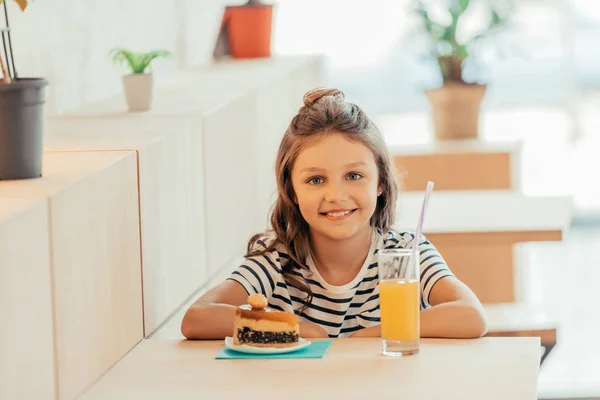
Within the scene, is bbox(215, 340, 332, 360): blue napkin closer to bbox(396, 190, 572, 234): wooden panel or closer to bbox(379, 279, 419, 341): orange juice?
bbox(379, 279, 419, 341): orange juice

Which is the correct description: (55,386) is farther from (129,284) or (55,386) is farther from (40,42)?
(40,42)

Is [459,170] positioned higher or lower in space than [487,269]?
higher

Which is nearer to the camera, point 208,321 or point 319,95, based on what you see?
point 208,321

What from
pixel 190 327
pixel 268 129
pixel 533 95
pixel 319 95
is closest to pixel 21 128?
pixel 190 327

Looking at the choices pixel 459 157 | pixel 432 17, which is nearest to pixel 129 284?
pixel 459 157

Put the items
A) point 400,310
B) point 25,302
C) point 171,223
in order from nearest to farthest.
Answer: point 25,302
point 400,310
point 171,223

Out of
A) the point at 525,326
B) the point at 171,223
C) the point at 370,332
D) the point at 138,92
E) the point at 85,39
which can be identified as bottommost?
the point at 525,326

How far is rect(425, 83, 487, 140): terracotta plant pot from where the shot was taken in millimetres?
4672

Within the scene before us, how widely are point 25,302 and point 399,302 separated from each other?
1.74 ft

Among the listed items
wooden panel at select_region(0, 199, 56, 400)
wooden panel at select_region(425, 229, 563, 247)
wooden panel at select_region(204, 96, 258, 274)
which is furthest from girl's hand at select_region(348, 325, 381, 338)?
wooden panel at select_region(425, 229, 563, 247)

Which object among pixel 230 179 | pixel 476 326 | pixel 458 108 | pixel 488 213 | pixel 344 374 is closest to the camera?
pixel 344 374

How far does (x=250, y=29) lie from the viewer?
3.98 meters

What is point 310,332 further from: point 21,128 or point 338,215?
point 21,128

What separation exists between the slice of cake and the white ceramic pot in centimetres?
97
